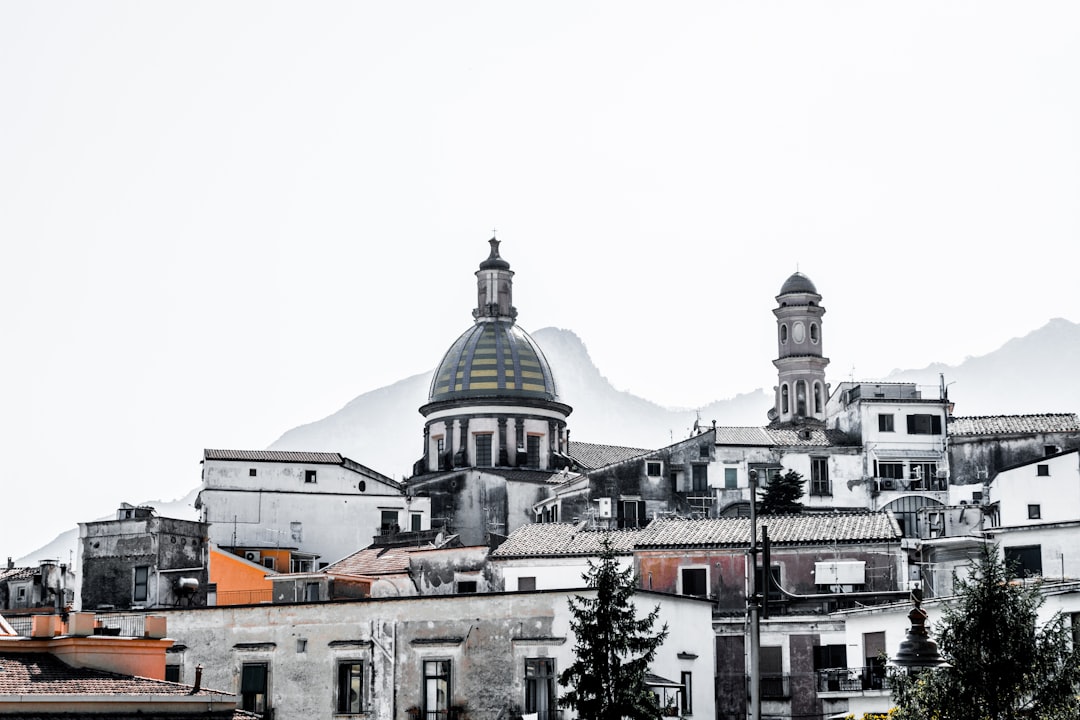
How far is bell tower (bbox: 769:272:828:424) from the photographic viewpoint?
10381 cm

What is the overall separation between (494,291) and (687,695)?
53.1 metres

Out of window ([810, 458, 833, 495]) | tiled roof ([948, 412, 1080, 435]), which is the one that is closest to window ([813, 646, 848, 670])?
window ([810, 458, 833, 495])

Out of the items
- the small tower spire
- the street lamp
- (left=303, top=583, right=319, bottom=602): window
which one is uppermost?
the small tower spire

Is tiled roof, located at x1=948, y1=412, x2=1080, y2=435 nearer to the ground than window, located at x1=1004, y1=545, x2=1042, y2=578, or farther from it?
farther from it

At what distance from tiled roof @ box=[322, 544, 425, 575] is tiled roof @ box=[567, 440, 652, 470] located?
28.0 metres

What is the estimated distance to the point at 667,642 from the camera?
2053 inches

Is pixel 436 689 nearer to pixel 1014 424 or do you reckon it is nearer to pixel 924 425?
pixel 924 425

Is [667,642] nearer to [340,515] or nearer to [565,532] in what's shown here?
[565,532]

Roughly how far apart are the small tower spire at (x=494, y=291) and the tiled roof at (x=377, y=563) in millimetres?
31462

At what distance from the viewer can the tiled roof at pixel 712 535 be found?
5981 cm

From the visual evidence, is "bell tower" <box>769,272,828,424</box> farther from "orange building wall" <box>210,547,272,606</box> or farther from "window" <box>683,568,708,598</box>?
"window" <box>683,568,708,598</box>

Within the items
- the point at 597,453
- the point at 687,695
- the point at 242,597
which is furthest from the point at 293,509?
the point at 687,695

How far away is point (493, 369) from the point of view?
9812 cm

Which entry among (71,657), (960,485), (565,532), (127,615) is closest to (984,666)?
(71,657)
